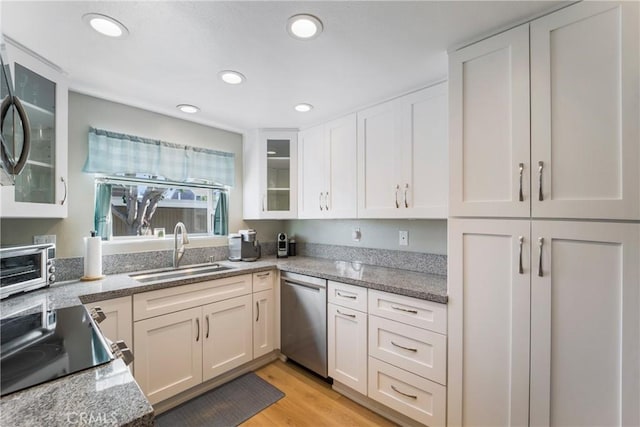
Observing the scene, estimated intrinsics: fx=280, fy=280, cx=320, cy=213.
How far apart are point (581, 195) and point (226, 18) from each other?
1700 millimetres

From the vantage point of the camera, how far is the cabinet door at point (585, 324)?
1.06 metres

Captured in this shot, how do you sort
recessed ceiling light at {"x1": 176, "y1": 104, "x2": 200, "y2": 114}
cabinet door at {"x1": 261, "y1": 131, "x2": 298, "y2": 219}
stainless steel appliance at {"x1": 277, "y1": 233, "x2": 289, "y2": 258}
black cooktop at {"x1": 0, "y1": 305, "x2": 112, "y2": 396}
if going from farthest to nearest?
stainless steel appliance at {"x1": 277, "y1": 233, "x2": 289, "y2": 258} → cabinet door at {"x1": 261, "y1": 131, "x2": 298, "y2": 219} → recessed ceiling light at {"x1": 176, "y1": 104, "x2": 200, "y2": 114} → black cooktop at {"x1": 0, "y1": 305, "x2": 112, "y2": 396}

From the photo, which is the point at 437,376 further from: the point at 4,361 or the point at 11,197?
the point at 11,197

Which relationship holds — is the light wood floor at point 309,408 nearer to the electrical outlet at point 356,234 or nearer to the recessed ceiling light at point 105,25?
the electrical outlet at point 356,234

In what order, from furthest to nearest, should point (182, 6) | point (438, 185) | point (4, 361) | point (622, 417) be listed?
point (438, 185), point (182, 6), point (622, 417), point (4, 361)

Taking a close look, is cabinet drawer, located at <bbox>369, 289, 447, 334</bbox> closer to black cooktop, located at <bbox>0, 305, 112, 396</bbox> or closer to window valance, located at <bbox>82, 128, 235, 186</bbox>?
black cooktop, located at <bbox>0, 305, 112, 396</bbox>

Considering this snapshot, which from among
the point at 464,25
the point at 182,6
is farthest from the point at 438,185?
the point at 182,6

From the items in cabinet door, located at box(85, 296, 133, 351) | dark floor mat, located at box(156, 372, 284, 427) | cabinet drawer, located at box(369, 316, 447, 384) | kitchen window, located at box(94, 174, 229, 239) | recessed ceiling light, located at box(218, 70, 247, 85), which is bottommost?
dark floor mat, located at box(156, 372, 284, 427)

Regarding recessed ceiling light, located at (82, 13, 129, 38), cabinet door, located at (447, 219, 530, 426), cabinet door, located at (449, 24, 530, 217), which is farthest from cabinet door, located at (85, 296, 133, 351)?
cabinet door, located at (449, 24, 530, 217)

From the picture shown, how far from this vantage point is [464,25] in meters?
1.33

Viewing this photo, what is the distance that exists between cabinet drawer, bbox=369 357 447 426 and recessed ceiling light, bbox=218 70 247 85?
6.59 ft

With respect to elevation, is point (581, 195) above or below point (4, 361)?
above

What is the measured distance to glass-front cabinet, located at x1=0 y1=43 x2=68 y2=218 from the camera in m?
1.43

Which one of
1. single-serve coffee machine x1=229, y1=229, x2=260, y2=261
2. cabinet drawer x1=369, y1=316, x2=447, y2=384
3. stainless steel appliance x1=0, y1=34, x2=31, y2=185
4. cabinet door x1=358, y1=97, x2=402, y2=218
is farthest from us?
single-serve coffee machine x1=229, y1=229, x2=260, y2=261
